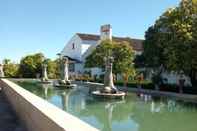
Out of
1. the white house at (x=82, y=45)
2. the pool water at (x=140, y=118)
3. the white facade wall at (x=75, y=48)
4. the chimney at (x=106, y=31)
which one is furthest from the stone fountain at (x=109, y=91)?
the white facade wall at (x=75, y=48)

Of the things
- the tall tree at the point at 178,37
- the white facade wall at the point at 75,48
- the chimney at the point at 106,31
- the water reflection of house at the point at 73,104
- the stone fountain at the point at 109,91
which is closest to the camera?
the water reflection of house at the point at 73,104

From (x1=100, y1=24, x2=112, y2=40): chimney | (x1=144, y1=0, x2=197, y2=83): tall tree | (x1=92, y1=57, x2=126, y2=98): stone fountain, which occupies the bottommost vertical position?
(x1=92, y1=57, x2=126, y2=98): stone fountain

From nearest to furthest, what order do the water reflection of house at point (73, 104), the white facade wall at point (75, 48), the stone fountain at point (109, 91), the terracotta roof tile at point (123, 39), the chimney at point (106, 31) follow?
1. the water reflection of house at point (73, 104)
2. the stone fountain at point (109, 91)
3. the chimney at point (106, 31)
4. the terracotta roof tile at point (123, 39)
5. the white facade wall at point (75, 48)

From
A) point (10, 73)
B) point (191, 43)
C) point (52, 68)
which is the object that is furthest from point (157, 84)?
point (10, 73)

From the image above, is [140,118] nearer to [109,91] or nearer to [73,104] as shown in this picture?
[73,104]

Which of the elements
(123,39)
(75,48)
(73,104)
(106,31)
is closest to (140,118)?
(73,104)

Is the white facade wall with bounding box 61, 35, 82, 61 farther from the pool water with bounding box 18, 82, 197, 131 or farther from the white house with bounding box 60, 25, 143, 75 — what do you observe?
the pool water with bounding box 18, 82, 197, 131

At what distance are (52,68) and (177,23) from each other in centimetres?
3577

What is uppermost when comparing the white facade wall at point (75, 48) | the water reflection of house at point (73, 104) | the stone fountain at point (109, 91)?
the white facade wall at point (75, 48)

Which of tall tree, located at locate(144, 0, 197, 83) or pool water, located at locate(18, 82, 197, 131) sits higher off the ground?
tall tree, located at locate(144, 0, 197, 83)

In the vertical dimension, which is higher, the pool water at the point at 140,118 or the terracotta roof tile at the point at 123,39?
the terracotta roof tile at the point at 123,39

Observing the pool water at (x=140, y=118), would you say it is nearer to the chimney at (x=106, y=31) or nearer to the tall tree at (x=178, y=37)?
the tall tree at (x=178, y=37)

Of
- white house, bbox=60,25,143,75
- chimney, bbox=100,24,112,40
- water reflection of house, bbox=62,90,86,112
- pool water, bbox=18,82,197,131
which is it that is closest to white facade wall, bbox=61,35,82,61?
white house, bbox=60,25,143,75

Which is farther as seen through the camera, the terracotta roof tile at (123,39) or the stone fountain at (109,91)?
the terracotta roof tile at (123,39)
